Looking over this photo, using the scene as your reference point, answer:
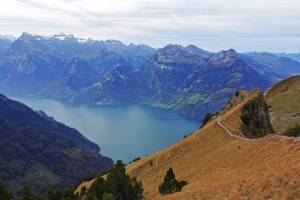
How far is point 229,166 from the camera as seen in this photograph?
57.1 metres

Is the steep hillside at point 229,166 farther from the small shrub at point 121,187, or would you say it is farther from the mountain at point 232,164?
the small shrub at point 121,187

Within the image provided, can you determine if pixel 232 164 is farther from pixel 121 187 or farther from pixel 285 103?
pixel 285 103

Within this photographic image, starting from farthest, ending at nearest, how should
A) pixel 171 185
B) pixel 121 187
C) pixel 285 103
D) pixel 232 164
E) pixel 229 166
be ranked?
pixel 285 103, pixel 121 187, pixel 171 185, pixel 232 164, pixel 229 166

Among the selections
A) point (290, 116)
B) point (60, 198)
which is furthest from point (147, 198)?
point (290, 116)

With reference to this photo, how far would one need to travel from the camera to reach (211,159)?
222 ft

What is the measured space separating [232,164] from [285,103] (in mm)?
86235

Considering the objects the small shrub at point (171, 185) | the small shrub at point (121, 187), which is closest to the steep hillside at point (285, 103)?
the small shrub at point (171, 185)

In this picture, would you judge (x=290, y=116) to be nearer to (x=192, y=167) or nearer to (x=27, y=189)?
(x=192, y=167)

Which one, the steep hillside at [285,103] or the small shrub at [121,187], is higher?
the small shrub at [121,187]

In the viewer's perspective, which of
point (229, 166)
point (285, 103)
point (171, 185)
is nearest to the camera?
point (229, 166)

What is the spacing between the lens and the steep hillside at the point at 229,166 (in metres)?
38.3

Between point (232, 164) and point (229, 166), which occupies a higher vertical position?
point (232, 164)

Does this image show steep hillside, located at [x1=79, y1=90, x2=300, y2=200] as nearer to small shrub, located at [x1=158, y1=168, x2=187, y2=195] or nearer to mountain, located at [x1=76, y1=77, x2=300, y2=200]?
mountain, located at [x1=76, y1=77, x2=300, y2=200]

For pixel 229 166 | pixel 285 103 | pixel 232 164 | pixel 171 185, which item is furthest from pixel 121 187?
pixel 285 103
